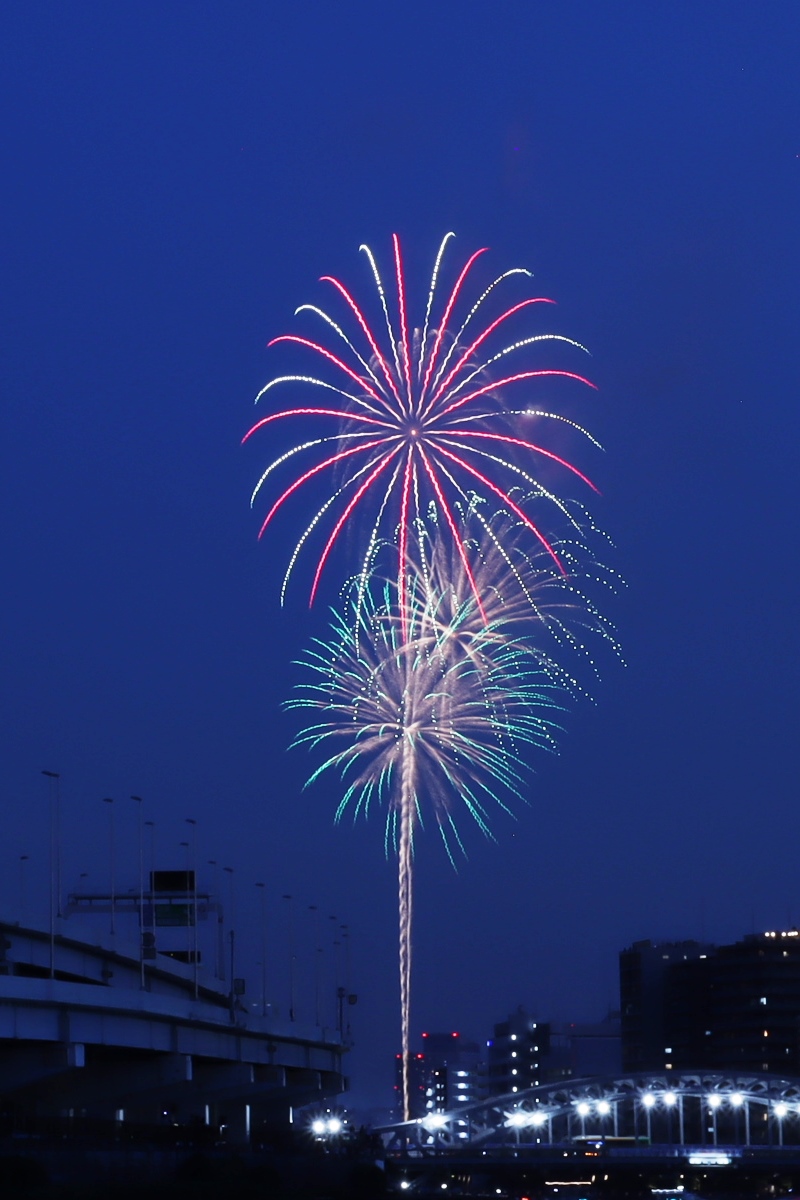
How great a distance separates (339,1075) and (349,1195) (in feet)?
110

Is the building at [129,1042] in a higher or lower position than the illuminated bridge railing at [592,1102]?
higher

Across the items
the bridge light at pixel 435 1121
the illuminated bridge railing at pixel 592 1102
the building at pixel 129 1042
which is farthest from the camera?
the illuminated bridge railing at pixel 592 1102

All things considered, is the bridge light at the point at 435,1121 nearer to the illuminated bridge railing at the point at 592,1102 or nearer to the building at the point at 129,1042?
the illuminated bridge railing at the point at 592,1102

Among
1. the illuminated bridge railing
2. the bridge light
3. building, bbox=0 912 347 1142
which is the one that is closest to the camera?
building, bbox=0 912 347 1142

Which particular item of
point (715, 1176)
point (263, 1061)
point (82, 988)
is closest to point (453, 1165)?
point (715, 1176)

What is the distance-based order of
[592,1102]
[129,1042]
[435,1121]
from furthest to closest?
[592,1102] < [435,1121] < [129,1042]

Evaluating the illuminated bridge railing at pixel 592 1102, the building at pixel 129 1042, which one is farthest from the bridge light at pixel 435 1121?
the building at pixel 129 1042

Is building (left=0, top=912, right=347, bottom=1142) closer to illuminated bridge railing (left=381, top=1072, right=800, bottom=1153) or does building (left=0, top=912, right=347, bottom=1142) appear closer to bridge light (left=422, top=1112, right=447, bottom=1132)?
bridge light (left=422, top=1112, right=447, bottom=1132)

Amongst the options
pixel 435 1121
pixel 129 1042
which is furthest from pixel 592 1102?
pixel 129 1042

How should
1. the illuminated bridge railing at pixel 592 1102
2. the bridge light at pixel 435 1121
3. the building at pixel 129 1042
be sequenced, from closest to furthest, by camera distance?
1. the building at pixel 129 1042
2. the bridge light at pixel 435 1121
3. the illuminated bridge railing at pixel 592 1102

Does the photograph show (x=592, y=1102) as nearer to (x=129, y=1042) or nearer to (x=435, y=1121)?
(x=435, y=1121)

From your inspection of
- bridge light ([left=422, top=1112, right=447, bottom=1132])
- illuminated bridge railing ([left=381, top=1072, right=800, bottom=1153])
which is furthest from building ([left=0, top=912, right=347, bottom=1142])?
illuminated bridge railing ([left=381, top=1072, right=800, bottom=1153])

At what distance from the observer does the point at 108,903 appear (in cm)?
10594

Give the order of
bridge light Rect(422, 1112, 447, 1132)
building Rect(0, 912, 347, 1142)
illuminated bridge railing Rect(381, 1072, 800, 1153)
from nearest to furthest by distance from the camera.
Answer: building Rect(0, 912, 347, 1142), bridge light Rect(422, 1112, 447, 1132), illuminated bridge railing Rect(381, 1072, 800, 1153)
